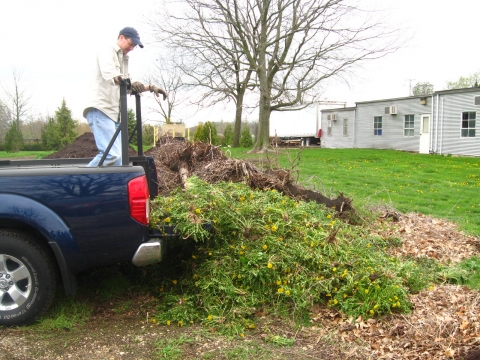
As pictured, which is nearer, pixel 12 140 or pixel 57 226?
pixel 57 226

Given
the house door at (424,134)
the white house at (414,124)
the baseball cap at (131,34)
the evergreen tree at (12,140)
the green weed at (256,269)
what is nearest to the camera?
the green weed at (256,269)

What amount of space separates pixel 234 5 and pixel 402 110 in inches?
520

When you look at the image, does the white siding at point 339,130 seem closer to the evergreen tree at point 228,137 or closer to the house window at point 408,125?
the house window at point 408,125

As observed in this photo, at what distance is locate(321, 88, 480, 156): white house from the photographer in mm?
24547

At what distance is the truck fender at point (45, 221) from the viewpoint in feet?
11.7

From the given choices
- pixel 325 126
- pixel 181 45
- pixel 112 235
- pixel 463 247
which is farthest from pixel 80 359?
pixel 325 126

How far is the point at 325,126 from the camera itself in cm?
3800

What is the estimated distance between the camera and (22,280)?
3658 mm

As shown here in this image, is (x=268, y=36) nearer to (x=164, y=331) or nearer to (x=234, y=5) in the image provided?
(x=234, y=5)

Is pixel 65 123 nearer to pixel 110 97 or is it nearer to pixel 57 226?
pixel 110 97

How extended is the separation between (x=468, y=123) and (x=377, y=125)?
26.8 feet

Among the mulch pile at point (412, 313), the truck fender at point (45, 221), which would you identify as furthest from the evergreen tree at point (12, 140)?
the truck fender at point (45, 221)

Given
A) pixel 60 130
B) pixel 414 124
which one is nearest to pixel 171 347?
pixel 414 124

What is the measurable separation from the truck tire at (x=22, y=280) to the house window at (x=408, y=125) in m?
28.1
